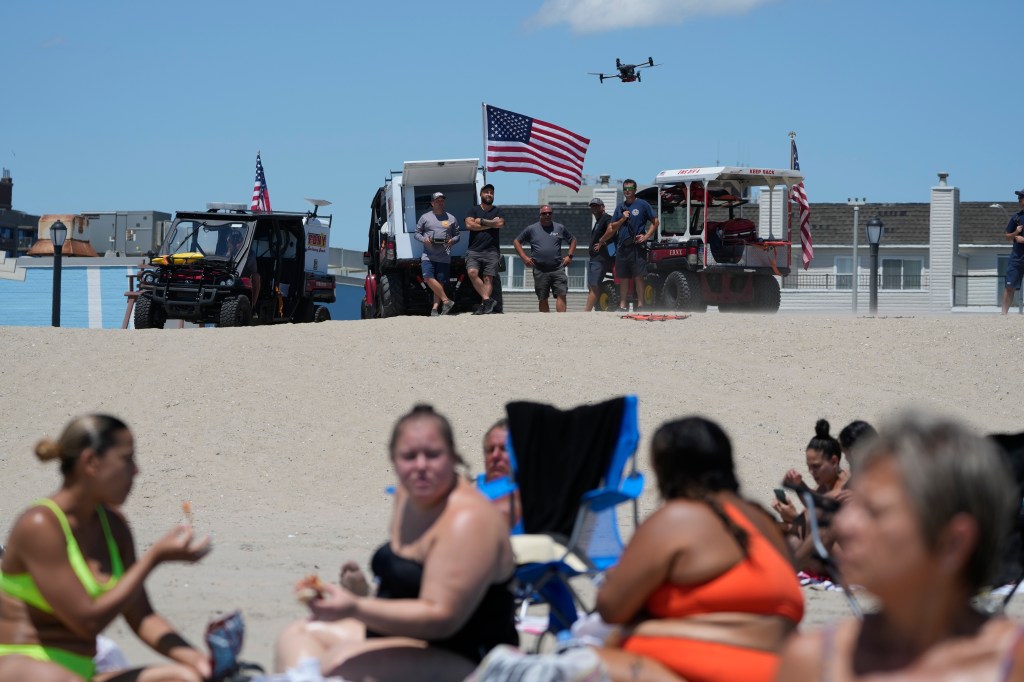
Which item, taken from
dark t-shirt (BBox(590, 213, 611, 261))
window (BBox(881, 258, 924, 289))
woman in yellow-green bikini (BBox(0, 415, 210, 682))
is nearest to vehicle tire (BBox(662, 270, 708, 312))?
dark t-shirt (BBox(590, 213, 611, 261))

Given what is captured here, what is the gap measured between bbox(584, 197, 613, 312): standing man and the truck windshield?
486cm

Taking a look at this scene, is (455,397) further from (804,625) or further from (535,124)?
(535,124)

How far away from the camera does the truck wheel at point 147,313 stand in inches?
657

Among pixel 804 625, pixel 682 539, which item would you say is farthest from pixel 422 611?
pixel 804 625

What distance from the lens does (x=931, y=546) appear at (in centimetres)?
196

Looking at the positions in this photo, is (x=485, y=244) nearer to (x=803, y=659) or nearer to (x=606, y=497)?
(x=606, y=497)

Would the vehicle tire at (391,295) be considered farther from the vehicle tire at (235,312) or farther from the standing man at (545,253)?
the standing man at (545,253)

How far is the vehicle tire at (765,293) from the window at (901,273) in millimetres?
25502

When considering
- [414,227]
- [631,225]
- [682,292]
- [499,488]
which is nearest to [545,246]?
[631,225]

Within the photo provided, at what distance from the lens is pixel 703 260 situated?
56.7ft

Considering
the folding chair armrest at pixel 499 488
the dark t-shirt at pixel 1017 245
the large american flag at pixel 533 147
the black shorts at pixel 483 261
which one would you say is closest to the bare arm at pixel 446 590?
the folding chair armrest at pixel 499 488

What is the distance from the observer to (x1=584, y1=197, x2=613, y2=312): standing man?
51.6 feet

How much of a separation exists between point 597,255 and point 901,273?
29.7m

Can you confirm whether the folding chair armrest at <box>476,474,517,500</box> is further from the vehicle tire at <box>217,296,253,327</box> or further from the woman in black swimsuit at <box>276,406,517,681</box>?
the vehicle tire at <box>217,296,253,327</box>
